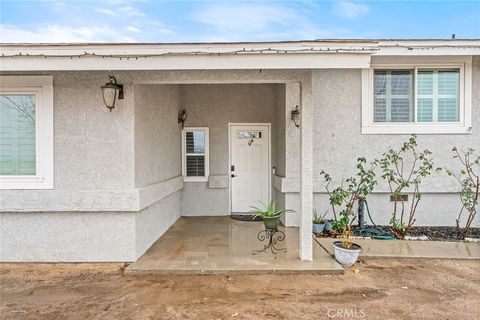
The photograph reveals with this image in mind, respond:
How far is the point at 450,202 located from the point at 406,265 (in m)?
2.89

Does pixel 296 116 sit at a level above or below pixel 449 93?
below

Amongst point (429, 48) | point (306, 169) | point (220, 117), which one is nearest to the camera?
point (306, 169)

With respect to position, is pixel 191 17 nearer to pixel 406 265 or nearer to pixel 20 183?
pixel 20 183

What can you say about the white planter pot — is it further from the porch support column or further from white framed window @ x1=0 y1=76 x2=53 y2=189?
white framed window @ x1=0 y1=76 x2=53 y2=189

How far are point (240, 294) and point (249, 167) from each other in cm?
482

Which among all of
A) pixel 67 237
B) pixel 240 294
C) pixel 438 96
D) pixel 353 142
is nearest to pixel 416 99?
pixel 438 96

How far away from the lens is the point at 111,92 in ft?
15.8

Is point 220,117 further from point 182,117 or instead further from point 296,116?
point 296,116

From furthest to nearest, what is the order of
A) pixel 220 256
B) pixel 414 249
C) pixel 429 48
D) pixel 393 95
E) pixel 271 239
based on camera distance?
pixel 393 95, pixel 429 48, pixel 414 249, pixel 271 239, pixel 220 256

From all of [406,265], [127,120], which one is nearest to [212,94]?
[127,120]

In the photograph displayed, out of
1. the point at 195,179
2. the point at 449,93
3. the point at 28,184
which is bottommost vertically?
the point at 195,179

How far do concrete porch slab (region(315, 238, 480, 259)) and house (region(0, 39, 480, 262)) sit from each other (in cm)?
116

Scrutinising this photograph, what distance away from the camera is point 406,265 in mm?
5141

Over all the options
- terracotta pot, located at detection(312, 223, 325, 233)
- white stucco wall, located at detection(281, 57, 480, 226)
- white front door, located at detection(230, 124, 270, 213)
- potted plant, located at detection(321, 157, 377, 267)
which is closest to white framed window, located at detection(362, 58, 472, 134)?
white stucco wall, located at detection(281, 57, 480, 226)
